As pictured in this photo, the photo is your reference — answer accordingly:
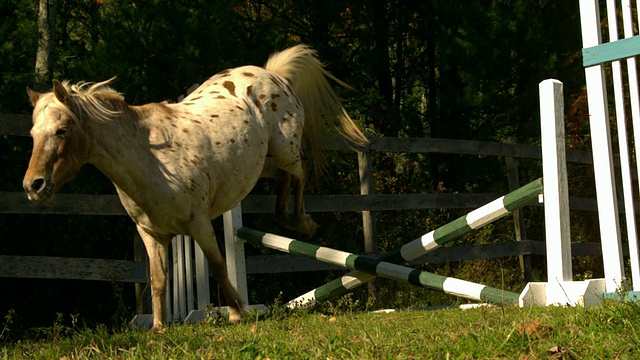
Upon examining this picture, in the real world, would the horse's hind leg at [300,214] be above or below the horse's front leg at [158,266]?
above

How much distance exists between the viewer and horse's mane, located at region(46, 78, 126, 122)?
484cm

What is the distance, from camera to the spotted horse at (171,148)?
15.4ft

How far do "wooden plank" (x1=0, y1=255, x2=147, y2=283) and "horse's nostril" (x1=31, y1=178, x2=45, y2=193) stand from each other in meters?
1.67

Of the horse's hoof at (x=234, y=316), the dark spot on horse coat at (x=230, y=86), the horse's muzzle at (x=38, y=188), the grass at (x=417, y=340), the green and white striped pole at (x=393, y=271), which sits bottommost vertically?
the horse's hoof at (x=234, y=316)

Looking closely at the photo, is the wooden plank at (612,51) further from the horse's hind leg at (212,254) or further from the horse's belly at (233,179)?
the horse's hind leg at (212,254)

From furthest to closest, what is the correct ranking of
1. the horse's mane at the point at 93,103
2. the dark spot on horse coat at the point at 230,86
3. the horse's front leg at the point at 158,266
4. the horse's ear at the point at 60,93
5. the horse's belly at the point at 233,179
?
the dark spot on horse coat at the point at 230,86
the horse's belly at the point at 233,179
the horse's front leg at the point at 158,266
the horse's mane at the point at 93,103
the horse's ear at the point at 60,93

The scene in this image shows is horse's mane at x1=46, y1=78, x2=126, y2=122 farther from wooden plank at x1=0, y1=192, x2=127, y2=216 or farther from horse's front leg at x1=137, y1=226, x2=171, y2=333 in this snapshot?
wooden plank at x1=0, y1=192, x2=127, y2=216

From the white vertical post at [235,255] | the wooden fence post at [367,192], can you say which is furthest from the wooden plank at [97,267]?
the white vertical post at [235,255]

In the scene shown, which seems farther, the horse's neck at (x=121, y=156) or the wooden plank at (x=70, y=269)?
the wooden plank at (x=70, y=269)

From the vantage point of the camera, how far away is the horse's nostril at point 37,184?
4.44 meters

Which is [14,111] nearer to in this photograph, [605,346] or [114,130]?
[114,130]

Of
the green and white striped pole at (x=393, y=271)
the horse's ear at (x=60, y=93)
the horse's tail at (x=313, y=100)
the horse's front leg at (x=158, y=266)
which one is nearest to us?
the green and white striped pole at (x=393, y=271)

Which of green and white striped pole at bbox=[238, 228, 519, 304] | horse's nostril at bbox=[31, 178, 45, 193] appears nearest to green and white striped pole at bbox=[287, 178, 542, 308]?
green and white striped pole at bbox=[238, 228, 519, 304]

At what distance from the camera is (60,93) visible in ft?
15.6
